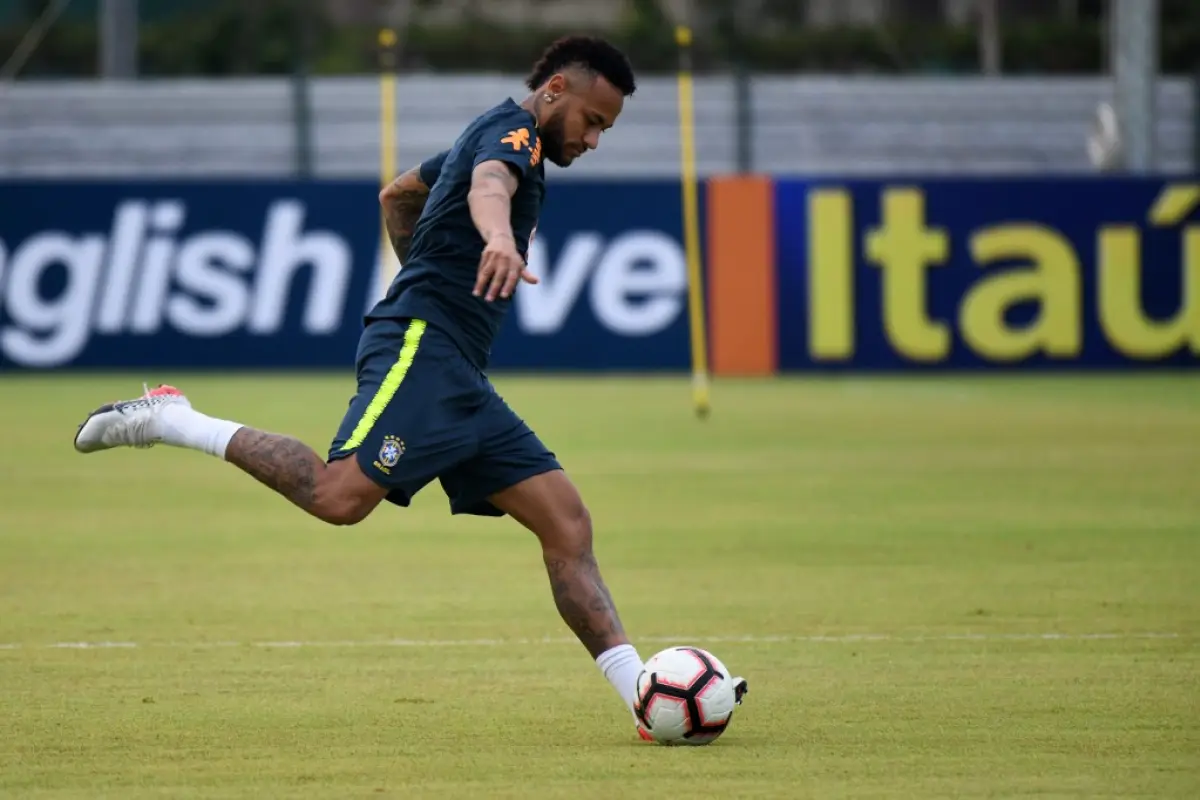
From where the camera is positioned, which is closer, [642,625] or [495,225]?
[495,225]

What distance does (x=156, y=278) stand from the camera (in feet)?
82.8

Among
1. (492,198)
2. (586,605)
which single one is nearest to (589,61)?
(492,198)

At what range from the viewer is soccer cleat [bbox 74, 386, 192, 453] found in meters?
7.42

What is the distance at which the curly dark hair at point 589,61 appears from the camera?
7.12 m

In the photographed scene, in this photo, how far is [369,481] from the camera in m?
7.02

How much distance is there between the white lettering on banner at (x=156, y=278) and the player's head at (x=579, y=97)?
60.3 feet

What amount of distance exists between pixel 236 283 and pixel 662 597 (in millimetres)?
16038

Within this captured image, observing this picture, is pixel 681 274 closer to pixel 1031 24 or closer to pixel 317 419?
pixel 317 419

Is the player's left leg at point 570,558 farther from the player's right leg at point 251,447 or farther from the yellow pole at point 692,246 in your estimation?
the yellow pole at point 692,246

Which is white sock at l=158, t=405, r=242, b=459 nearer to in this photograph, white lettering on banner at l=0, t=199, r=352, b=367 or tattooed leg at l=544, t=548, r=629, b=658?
tattooed leg at l=544, t=548, r=629, b=658

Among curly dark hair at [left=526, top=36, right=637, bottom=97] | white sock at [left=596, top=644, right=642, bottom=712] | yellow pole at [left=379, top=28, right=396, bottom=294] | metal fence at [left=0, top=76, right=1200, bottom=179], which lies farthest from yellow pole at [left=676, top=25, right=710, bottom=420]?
white sock at [left=596, top=644, right=642, bottom=712]

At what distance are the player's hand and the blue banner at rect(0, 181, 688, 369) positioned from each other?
1866 cm

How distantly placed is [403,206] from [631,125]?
22.3 metres

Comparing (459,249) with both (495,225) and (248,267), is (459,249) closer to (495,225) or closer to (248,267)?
(495,225)
